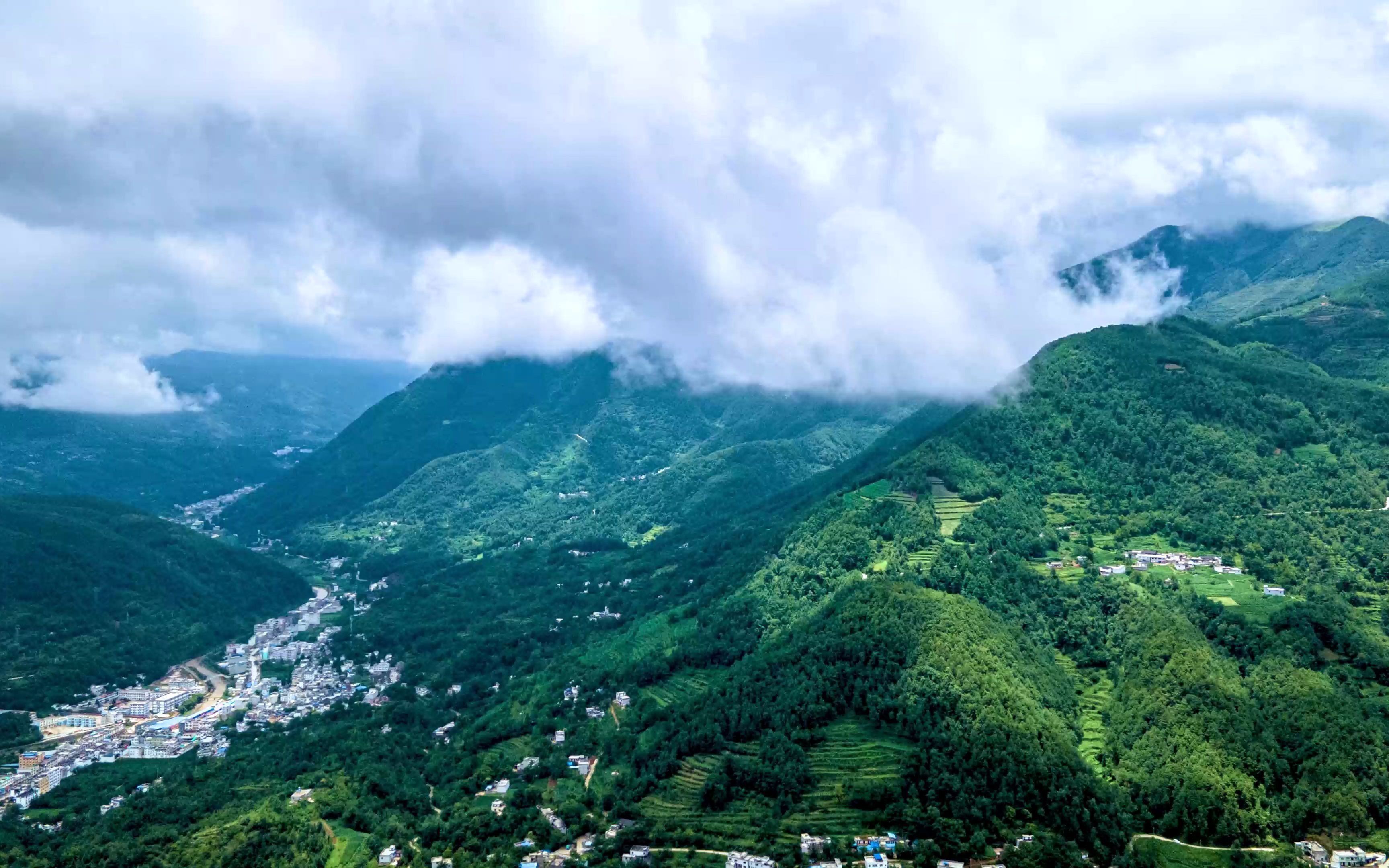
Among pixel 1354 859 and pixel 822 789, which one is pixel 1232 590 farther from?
pixel 822 789

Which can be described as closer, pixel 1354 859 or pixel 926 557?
pixel 1354 859

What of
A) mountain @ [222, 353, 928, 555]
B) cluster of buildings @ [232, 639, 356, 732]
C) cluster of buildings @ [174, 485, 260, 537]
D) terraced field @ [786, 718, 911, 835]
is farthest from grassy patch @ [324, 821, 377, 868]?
cluster of buildings @ [174, 485, 260, 537]

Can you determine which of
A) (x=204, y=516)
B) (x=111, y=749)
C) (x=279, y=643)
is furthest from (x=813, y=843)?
(x=204, y=516)

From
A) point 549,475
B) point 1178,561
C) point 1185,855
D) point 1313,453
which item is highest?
point 549,475

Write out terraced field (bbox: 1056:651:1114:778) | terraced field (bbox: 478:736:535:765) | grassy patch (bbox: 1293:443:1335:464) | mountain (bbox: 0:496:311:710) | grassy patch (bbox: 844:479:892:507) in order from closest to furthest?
terraced field (bbox: 1056:651:1114:778)
terraced field (bbox: 478:736:535:765)
grassy patch (bbox: 1293:443:1335:464)
grassy patch (bbox: 844:479:892:507)
mountain (bbox: 0:496:311:710)

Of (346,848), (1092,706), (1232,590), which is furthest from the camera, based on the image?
(1232,590)

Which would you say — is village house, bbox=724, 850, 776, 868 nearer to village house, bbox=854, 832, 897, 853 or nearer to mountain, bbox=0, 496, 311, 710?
village house, bbox=854, 832, 897, 853
